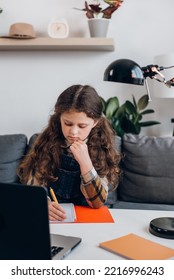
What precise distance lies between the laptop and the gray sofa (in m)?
1.34

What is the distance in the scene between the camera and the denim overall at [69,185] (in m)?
1.55

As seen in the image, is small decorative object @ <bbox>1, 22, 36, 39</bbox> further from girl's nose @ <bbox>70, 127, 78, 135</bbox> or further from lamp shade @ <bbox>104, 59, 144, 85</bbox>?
lamp shade @ <bbox>104, 59, 144, 85</bbox>

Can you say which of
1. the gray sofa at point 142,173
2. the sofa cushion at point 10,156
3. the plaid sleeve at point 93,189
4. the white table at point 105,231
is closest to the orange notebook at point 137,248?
the white table at point 105,231

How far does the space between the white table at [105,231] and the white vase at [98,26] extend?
1.51m

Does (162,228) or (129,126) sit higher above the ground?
(129,126)

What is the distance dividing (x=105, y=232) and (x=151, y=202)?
1050mm

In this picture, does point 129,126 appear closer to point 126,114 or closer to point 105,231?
point 126,114

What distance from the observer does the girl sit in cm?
142

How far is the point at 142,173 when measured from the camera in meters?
2.07

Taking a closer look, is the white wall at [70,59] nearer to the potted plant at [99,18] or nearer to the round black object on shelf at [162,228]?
the potted plant at [99,18]

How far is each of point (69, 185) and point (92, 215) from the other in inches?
12.8

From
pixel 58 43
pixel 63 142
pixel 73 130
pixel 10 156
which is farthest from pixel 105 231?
pixel 58 43
